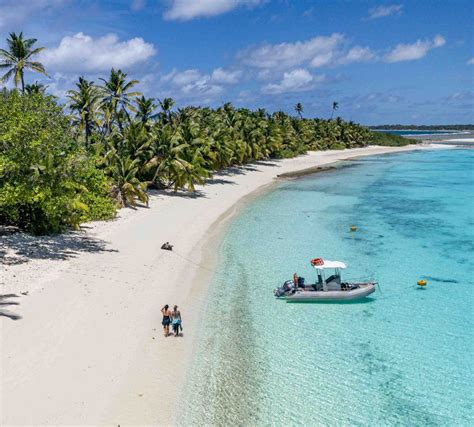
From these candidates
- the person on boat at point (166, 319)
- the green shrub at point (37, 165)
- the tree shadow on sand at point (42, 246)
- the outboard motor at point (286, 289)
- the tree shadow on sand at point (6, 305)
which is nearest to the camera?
the tree shadow on sand at point (6, 305)

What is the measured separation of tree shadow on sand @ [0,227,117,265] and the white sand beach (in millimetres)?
52

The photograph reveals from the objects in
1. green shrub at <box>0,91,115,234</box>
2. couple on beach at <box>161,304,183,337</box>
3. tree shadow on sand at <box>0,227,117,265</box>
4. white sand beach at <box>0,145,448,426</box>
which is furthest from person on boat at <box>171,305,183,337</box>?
green shrub at <box>0,91,115,234</box>

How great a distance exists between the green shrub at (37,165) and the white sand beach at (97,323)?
1.61 meters

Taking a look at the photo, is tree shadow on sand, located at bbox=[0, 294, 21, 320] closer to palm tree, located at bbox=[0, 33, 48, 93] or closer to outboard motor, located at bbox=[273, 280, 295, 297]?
outboard motor, located at bbox=[273, 280, 295, 297]

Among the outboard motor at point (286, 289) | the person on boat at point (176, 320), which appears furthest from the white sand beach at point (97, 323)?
the outboard motor at point (286, 289)

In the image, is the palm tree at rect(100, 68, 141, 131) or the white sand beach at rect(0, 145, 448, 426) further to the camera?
the palm tree at rect(100, 68, 141, 131)

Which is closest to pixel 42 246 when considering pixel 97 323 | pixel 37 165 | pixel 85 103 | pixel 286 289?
pixel 37 165

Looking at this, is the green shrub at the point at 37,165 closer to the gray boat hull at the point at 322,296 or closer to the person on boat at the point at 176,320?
the person on boat at the point at 176,320

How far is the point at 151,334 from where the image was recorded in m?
17.1

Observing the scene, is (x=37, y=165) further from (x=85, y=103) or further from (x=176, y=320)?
(x=85, y=103)

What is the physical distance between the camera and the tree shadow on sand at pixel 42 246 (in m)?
22.7

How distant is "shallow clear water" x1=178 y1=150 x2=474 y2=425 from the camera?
1351 cm

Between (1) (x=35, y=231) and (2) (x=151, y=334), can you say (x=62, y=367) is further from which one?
(1) (x=35, y=231)

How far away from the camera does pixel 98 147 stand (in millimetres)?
39562
